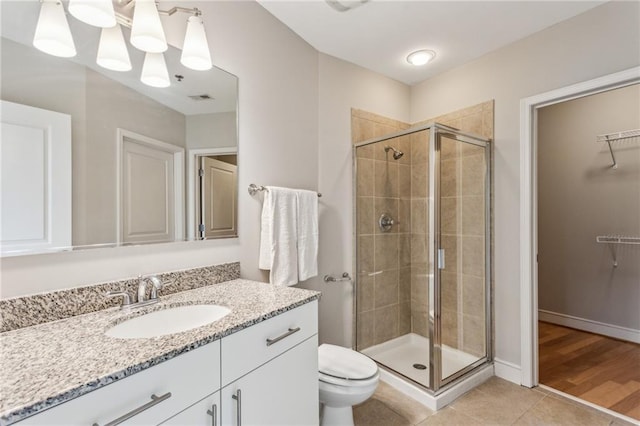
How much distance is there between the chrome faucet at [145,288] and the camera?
1259mm

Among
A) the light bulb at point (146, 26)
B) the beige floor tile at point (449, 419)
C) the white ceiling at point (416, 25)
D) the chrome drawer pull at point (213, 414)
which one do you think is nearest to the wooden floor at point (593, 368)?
the beige floor tile at point (449, 419)

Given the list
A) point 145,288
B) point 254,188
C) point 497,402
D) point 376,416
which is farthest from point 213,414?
point 497,402

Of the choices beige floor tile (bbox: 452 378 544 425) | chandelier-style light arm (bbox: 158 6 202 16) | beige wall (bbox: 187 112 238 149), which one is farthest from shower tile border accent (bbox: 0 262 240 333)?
beige floor tile (bbox: 452 378 544 425)

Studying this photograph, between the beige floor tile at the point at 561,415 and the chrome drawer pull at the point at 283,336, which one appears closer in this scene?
the chrome drawer pull at the point at 283,336

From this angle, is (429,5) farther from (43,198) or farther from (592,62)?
(43,198)

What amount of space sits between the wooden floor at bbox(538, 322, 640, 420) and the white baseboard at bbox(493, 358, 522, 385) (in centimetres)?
19

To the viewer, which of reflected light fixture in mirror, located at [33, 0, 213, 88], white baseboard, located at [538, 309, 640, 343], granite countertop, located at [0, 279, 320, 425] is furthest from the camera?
white baseboard, located at [538, 309, 640, 343]

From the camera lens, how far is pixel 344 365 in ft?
5.59

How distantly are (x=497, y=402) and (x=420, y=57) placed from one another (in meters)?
2.48

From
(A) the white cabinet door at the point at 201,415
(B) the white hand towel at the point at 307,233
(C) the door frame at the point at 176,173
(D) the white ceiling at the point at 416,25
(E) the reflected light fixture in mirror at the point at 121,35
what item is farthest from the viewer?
(B) the white hand towel at the point at 307,233

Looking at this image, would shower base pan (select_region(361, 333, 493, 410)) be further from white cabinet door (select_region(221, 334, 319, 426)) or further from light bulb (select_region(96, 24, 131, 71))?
light bulb (select_region(96, 24, 131, 71))

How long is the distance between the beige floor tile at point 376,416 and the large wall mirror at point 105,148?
53.5 inches

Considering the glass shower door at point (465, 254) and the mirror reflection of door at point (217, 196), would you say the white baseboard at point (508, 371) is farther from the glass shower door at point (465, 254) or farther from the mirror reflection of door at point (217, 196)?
the mirror reflection of door at point (217, 196)

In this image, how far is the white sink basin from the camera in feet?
3.67
